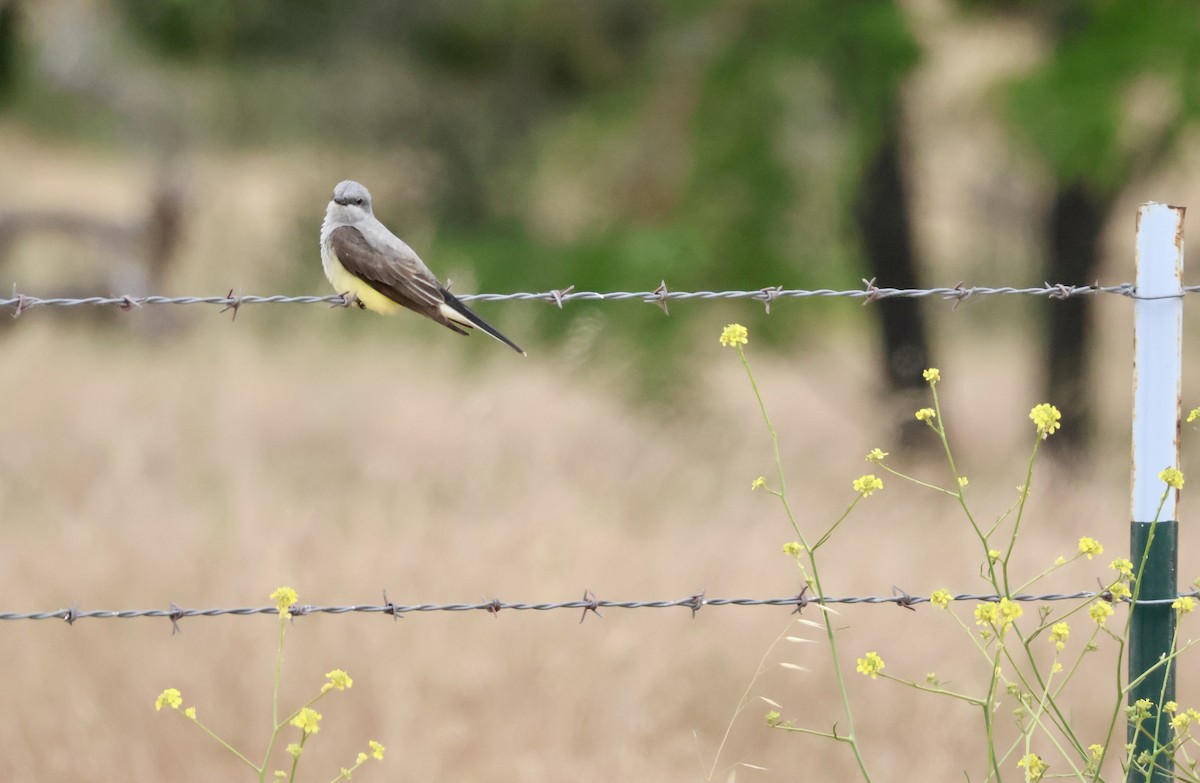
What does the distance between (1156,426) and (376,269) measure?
192cm

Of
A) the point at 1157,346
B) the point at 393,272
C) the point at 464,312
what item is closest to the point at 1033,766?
the point at 1157,346

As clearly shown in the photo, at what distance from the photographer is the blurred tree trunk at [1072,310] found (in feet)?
31.0

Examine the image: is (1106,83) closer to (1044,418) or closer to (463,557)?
(463,557)

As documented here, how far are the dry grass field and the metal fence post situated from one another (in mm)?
1785

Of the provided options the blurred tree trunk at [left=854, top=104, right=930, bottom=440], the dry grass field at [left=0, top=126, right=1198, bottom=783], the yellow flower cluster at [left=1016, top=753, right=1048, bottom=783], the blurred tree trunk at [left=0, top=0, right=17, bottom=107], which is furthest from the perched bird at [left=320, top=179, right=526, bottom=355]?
the blurred tree trunk at [left=0, top=0, right=17, bottom=107]

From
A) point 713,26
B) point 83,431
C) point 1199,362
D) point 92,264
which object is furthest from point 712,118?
point 92,264

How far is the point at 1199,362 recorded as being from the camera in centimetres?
1398

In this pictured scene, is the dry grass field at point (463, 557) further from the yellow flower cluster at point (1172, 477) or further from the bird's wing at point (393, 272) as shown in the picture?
the yellow flower cluster at point (1172, 477)

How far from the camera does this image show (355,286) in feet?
12.3

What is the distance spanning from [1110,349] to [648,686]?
12.9 m

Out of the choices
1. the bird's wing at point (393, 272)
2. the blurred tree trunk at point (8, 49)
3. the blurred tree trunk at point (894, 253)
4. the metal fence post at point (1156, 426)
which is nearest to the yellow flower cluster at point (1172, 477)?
the metal fence post at point (1156, 426)

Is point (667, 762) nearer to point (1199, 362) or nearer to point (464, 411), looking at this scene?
point (464, 411)

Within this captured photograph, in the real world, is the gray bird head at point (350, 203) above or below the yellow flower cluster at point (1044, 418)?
above

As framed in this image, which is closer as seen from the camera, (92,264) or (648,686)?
(648,686)
